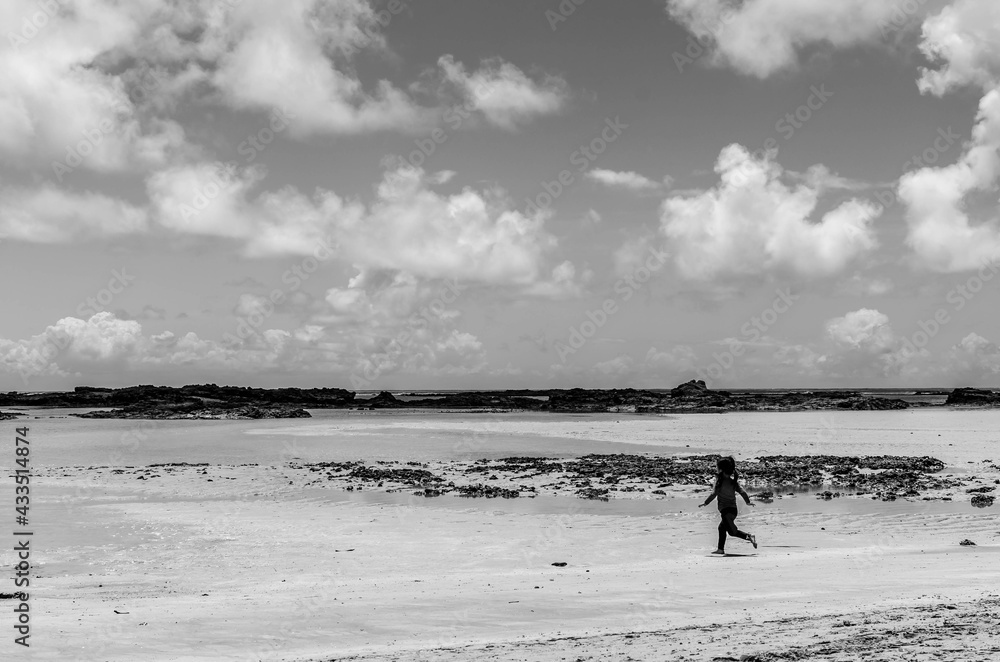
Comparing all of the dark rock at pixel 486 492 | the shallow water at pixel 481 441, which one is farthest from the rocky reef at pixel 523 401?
the dark rock at pixel 486 492

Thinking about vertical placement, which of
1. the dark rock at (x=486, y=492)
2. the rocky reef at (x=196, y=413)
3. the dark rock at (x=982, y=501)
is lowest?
the rocky reef at (x=196, y=413)

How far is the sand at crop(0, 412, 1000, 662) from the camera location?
30.5 feet

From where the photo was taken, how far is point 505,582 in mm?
12930

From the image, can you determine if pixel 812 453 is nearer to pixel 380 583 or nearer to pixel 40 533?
pixel 380 583

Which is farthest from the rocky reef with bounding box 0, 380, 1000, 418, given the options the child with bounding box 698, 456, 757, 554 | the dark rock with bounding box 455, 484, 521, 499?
the child with bounding box 698, 456, 757, 554

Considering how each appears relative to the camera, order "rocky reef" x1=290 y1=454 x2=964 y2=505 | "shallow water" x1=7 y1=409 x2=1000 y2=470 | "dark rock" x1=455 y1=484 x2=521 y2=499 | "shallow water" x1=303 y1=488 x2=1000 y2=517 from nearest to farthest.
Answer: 1. "shallow water" x1=303 y1=488 x2=1000 y2=517
2. "dark rock" x1=455 y1=484 x2=521 y2=499
3. "rocky reef" x1=290 y1=454 x2=964 y2=505
4. "shallow water" x1=7 y1=409 x2=1000 y2=470

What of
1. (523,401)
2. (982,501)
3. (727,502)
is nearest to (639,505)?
(727,502)

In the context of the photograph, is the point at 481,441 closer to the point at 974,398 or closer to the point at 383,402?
the point at 974,398

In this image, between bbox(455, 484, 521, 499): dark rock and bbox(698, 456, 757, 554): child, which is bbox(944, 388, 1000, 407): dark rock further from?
→ bbox(698, 456, 757, 554): child

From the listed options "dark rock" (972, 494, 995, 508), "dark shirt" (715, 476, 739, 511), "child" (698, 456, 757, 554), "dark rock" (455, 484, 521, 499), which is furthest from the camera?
"dark rock" (455, 484, 521, 499)

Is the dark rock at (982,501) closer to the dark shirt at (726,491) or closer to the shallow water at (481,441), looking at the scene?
the dark shirt at (726,491)

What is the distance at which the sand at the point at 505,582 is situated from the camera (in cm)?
930

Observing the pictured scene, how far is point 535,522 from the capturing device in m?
19.5

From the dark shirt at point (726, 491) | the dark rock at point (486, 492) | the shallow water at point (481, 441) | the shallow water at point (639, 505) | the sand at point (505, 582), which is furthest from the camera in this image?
the shallow water at point (481, 441)
